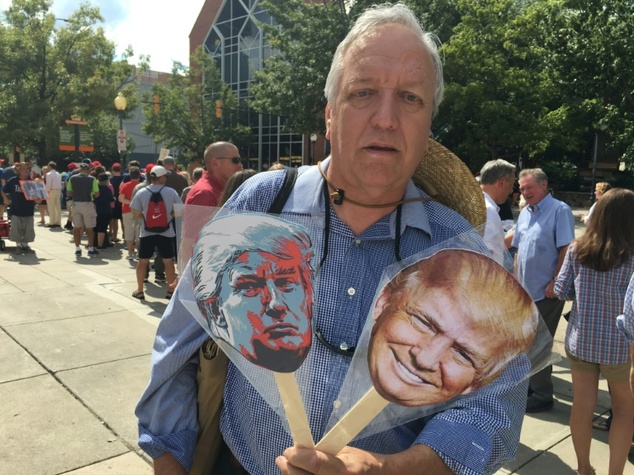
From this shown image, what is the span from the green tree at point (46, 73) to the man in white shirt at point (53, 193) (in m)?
11.5

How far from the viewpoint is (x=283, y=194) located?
1.53m

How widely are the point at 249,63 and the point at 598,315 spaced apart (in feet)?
126

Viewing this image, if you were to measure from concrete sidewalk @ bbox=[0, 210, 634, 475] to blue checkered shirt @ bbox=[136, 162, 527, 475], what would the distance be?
2.19 m

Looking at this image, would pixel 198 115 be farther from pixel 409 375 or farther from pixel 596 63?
pixel 409 375

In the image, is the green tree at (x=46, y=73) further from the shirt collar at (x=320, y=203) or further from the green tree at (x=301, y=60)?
the shirt collar at (x=320, y=203)

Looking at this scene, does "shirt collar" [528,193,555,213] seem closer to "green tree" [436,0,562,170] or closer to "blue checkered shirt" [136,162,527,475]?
"blue checkered shirt" [136,162,527,475]

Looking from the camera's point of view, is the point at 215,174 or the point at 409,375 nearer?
the point at 409,375

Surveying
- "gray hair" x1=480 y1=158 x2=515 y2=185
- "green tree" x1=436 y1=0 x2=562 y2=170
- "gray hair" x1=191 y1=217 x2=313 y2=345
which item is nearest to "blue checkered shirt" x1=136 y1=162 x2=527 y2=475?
"gray hair" x1=191 y1=217 x2=313 y2=345

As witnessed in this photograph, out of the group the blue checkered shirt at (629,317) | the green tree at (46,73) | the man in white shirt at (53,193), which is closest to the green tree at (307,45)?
the green tree at (46,73)

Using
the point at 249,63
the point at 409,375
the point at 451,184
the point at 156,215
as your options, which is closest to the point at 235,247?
the point at 409,375

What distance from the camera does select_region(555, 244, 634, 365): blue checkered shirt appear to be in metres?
3.34

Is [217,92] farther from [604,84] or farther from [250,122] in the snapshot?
[604,84]

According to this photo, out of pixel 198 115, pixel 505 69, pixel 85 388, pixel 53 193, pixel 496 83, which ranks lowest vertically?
pixel 85 388

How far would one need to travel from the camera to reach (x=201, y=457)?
1.49m
